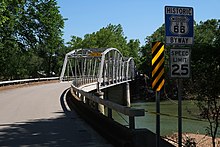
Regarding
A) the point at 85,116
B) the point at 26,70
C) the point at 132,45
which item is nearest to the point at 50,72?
the point at 26,70

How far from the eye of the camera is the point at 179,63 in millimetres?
6691

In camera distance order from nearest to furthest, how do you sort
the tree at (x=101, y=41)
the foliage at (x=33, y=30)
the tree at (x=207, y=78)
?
1. the tree at (x=207, y=78)
2. the foliage at (x=33, y=30)
3. the tree at (x=101, y=41)

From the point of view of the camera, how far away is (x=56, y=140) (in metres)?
9.45

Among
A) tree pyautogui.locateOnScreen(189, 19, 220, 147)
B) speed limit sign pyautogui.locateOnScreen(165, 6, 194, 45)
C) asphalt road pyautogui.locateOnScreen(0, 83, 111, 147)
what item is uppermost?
speed limit sign pyautogui.locateOnScreen(165, 6, 194, 45)

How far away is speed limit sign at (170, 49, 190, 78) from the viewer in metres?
6.65

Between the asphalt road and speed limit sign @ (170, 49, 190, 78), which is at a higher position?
speed limit sign @ (170, 49, 190, 78)

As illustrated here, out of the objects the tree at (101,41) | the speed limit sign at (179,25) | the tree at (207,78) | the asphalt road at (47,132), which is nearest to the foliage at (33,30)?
the asphalt road at (47,132)

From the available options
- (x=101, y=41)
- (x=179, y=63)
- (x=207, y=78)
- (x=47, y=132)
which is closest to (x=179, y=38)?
(x=179, y=63)

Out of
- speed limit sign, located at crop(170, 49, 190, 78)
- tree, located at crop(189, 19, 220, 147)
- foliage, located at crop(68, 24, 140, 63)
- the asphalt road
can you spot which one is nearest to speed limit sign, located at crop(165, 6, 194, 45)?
speed limit sign, located at crop(170, 49, 190, 78)

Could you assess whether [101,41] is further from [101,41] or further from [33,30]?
[33,30]

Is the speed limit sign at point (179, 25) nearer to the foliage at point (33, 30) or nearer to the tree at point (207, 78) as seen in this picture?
the tree at point (207, 78)

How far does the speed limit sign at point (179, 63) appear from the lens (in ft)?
21.8

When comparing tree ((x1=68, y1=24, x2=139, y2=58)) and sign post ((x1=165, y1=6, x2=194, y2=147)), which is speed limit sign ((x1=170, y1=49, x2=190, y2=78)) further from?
tree ((x1=68, y1=24, x2=139, y2=58))

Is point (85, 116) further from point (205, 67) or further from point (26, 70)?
point (26, 70)
